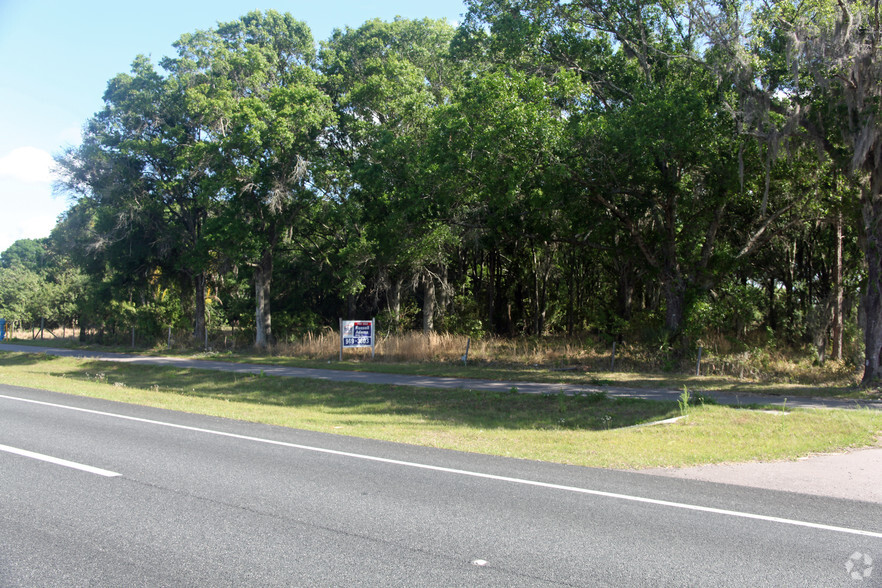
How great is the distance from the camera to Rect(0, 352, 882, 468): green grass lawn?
9.81m

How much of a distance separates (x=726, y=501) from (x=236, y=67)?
118 ft

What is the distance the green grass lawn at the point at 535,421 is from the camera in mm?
9812

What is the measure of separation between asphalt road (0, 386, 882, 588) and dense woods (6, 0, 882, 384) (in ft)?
43.9

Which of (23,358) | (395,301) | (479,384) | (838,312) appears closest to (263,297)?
(395,301)

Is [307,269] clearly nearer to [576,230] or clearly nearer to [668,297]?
[576,230]

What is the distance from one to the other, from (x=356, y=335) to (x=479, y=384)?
9.34 meters

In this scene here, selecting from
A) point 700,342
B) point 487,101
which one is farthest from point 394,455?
point 700,342

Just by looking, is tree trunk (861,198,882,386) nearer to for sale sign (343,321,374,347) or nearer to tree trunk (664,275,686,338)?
tree trunk (664,275,686,338)

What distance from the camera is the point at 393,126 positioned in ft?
100

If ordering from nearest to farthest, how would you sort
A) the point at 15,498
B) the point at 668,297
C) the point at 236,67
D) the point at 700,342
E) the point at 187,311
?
the point at 15,498 < the point at 700,342 < the point at 668,297 < the point at 236,67 < the point at 187,311

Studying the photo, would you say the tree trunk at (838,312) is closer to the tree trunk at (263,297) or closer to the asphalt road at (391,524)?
the asphalt road at (391,524)

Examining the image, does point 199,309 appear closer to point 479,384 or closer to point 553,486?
point 479,384

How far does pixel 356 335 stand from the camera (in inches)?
1090

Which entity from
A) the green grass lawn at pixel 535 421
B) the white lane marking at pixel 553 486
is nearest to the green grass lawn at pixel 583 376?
the green grass lawn at pixel 535 421
